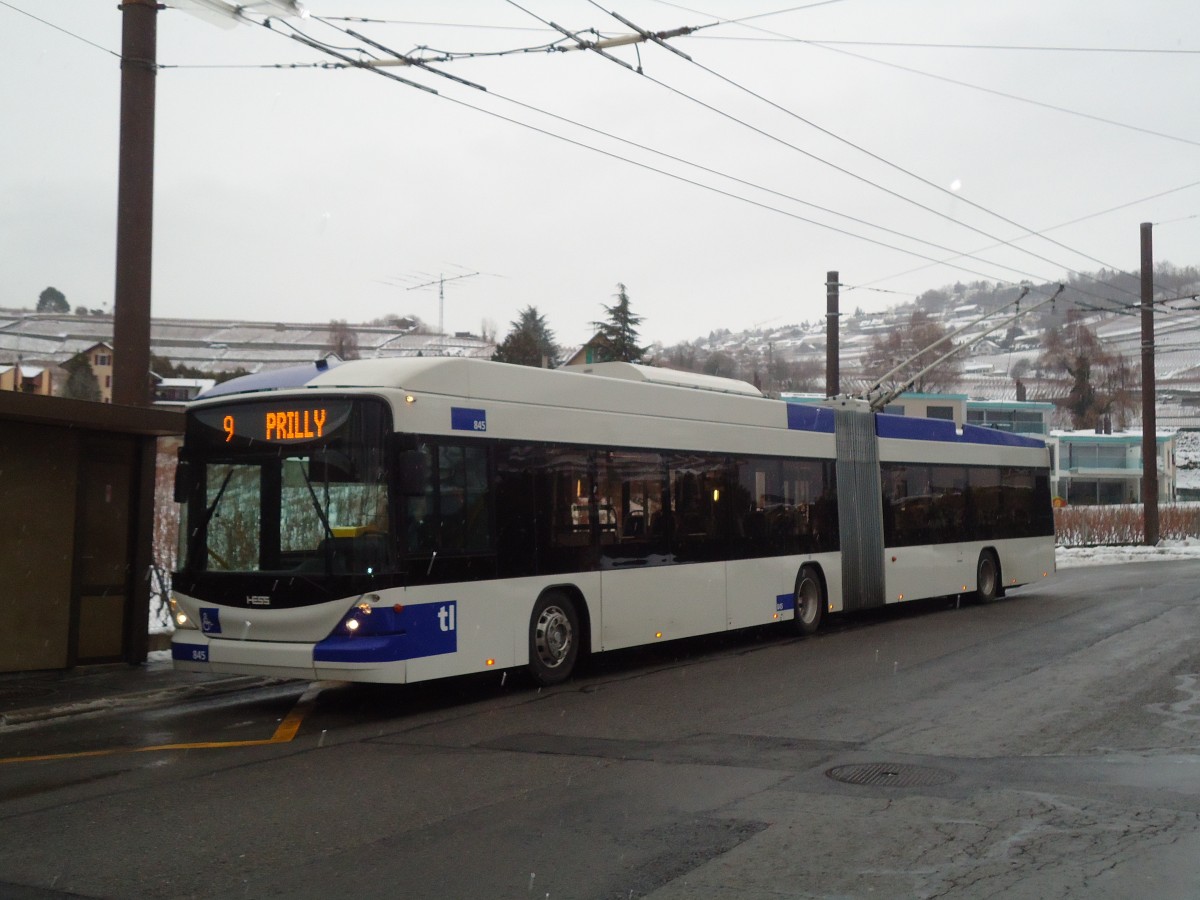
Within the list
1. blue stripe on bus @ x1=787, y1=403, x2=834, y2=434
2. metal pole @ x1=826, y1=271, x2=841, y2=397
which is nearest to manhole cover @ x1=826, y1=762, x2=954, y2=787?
blue stripe on bus @ x1=787, y1=403, x2=834, y2=434

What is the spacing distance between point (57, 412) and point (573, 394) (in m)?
5.00

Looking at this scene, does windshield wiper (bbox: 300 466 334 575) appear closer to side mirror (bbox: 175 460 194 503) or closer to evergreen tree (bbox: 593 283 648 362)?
side mirror (bbox: 175 460 194 503)

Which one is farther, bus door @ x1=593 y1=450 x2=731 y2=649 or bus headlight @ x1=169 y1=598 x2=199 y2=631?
bus door @ x1=593 y1=450 x2=731 y2=649

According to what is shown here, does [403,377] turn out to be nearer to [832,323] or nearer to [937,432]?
[937,432]

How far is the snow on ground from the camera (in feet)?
116

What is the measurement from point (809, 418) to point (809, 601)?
100 inches

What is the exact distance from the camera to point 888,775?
24.4ft

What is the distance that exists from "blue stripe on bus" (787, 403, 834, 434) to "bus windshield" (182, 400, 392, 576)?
25.5ft

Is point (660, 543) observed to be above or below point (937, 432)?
below

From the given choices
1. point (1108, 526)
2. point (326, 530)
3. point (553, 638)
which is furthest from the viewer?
point (1108, 526)

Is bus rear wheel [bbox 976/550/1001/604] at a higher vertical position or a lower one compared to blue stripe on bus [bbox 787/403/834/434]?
lower

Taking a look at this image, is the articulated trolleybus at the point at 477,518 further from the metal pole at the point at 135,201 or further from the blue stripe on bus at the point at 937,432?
the blue stripe on bus at the point at 937,432

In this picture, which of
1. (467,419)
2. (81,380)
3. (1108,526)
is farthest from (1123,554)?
(81,380)

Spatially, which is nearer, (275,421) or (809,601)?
(275,421)
